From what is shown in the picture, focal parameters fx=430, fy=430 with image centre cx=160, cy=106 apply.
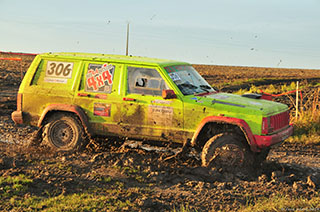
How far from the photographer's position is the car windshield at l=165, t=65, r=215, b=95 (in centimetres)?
811

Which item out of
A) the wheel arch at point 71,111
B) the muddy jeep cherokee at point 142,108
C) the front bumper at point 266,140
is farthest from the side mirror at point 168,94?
the wheel arch at point 71,111

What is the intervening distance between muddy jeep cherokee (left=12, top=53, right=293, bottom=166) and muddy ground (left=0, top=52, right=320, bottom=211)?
0.40 meters

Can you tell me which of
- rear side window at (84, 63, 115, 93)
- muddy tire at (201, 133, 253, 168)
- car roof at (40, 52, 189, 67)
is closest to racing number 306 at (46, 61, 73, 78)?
car roof at (40, 52, 189, 67)

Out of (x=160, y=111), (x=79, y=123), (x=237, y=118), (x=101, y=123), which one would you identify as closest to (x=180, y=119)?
(x=160, y=111)

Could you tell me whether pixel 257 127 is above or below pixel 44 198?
above

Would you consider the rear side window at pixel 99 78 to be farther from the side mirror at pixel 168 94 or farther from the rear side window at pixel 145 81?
the side mirror at pixel 168 94

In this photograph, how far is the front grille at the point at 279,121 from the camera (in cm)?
771

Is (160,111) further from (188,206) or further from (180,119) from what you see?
(188,206)

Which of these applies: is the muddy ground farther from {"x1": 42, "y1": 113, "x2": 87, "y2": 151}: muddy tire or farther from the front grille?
the front grille

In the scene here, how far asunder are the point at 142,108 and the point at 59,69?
1.99m

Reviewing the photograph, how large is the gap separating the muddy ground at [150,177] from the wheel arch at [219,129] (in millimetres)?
504

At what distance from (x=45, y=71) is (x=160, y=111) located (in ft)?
8.63

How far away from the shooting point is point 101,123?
8.45m

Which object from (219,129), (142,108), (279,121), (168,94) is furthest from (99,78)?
(279,121)
